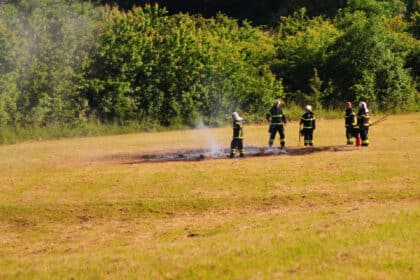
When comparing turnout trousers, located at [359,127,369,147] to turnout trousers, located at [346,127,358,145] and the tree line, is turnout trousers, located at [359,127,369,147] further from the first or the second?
the tree line

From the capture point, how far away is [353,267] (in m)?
10.6

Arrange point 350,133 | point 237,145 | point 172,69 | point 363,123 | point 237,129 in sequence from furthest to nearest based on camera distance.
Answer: point 172,69
point 350,133
point 363,123
point 237,145
point 237,129

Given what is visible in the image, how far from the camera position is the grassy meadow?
11266 mm

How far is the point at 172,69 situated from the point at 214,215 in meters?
25.8

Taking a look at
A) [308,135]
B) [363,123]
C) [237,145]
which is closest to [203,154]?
[237,145]

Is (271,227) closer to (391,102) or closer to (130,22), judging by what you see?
(130,22)

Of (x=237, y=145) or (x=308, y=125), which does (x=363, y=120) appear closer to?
(x=308, y=125)

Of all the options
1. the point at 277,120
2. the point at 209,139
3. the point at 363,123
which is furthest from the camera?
the point at 209,139

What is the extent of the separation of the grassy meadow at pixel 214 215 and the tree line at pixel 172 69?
1045 cm

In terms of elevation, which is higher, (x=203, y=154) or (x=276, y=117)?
(x=276, y=117)

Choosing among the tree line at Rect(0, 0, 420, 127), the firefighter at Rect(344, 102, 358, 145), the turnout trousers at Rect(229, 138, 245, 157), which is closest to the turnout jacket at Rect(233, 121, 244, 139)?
the turnout trousers at Rect(229, 138, 245, 157)

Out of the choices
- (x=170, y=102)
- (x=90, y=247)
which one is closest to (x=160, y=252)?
(x=90, y=247)

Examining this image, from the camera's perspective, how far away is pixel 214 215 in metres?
17.3

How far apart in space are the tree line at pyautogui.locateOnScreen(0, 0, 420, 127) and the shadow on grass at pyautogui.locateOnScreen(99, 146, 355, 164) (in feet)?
43.8
